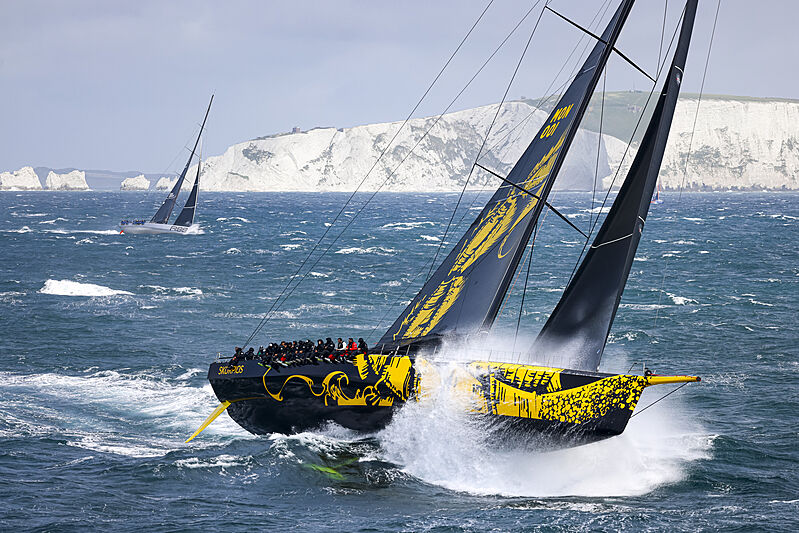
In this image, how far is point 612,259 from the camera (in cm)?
2062

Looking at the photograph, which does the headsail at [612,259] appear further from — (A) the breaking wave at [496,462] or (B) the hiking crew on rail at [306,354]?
(B) the hiking crew on rail at [306,354]

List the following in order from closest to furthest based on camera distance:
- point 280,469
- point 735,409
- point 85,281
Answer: point 280,469 → point 735,409 → point 85,281

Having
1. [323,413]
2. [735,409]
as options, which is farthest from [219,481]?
[735,409]

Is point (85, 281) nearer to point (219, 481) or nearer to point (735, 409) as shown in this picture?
point (219, 481)

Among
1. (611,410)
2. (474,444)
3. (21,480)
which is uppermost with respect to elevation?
(611,410)

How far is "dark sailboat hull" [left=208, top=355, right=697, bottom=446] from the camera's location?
18.6m

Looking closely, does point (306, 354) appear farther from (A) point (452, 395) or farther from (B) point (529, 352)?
(B) point (529, 352)

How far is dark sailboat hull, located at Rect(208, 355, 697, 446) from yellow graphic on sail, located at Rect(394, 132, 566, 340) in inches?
93.5

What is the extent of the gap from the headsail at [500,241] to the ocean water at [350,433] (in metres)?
3.01

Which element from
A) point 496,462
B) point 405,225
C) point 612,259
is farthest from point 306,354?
point 405,225

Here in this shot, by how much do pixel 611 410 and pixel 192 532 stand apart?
31.4ft

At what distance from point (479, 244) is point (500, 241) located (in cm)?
113

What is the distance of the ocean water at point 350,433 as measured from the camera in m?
18.6

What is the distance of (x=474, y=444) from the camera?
1980 cm
